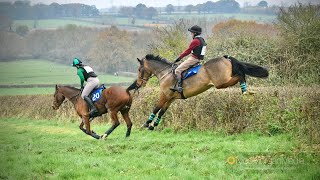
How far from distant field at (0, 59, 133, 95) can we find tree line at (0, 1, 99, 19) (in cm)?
496

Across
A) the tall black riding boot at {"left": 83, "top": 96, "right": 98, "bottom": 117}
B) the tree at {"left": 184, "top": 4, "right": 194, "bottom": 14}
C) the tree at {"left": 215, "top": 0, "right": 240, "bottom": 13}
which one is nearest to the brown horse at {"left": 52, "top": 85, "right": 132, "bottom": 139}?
the tall black riding boot at {"left": 83, "top": 96, "right": 98, "bottom": 117}

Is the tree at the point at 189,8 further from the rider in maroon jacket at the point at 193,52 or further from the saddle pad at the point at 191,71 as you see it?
the saddle pad at the point at 191,71

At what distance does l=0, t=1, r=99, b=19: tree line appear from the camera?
125 ft

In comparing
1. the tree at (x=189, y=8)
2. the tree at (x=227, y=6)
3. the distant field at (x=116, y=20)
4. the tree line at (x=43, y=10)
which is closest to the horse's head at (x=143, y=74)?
the tree line at (x=43, y=10)

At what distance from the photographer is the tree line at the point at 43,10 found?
38.2m

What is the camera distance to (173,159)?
35.0 ft

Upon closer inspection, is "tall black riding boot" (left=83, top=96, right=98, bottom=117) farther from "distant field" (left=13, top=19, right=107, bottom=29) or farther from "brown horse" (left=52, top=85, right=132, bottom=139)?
"distant field" (left=13, top=19, right=107, bottom=29)

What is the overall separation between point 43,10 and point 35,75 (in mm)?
17722

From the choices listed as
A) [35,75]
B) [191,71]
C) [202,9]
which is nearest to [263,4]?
[202,9]

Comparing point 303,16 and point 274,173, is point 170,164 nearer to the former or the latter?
point 274,173

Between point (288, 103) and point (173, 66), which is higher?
point (173, 66)

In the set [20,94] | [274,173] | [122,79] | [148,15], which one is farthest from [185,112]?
[148,15]

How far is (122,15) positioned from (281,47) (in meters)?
55.7

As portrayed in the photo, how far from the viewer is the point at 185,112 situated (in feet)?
51.9
